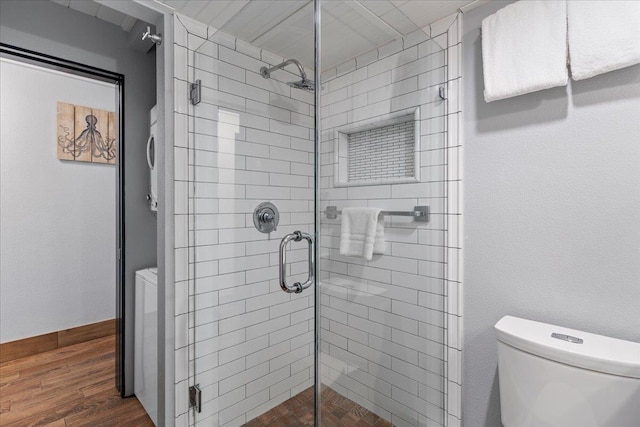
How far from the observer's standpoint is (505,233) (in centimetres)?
135

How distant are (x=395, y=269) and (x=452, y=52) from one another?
110 cm

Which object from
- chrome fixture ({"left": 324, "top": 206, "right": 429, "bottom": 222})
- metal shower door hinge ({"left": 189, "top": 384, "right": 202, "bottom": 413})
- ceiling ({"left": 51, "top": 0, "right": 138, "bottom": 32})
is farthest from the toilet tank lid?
ceiling ({"left": 51, "top": 0, "right": 138, "bottom": 32})

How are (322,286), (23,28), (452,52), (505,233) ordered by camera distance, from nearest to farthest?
(322,286), (505,233), (452,52), (23,28)

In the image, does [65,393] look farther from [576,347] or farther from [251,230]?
[576,347]

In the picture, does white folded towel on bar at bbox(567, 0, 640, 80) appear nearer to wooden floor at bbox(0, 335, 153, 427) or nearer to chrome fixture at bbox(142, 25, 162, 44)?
chrome fixture at bbox(142, 25, 162, 44)

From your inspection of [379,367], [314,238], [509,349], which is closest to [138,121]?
[314,238]

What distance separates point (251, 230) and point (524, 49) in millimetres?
1332

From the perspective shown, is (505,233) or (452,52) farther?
(452,52)

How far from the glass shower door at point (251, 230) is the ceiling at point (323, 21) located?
0.05 ft

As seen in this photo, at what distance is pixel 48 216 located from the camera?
2590 millimetres

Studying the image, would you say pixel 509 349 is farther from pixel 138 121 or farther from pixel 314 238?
pixel 138 121

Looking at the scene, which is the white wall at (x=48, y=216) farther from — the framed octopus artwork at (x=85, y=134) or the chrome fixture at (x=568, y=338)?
the chrome fixture at (x=568, y=338)

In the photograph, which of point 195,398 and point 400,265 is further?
point 195,398

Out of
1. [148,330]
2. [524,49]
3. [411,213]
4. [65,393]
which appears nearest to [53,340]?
[65,393]
